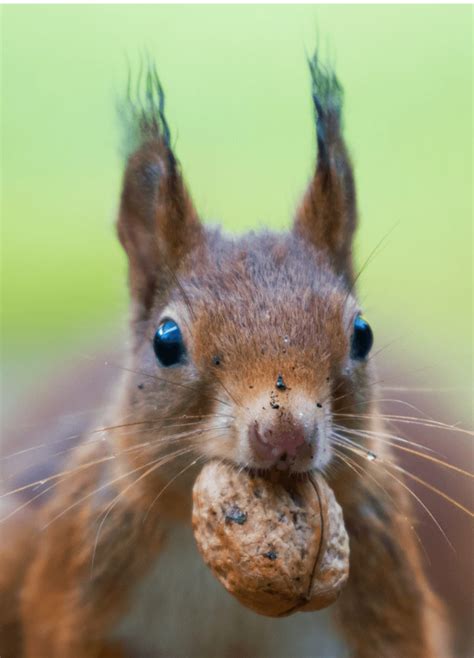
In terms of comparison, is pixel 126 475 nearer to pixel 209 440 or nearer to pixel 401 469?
pixel 209 440

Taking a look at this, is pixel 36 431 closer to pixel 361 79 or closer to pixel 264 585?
pixel 264 585

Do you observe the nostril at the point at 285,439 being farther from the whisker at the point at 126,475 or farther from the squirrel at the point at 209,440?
the whisker at the point at 126,475

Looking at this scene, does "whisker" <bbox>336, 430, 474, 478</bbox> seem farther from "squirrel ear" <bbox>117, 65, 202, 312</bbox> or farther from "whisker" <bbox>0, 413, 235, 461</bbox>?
"squirrel ear" <bbox>117, 65, 202, 312</bbox>

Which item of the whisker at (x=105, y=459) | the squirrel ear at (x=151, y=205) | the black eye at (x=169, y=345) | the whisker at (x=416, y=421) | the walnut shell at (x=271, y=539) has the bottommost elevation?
the walnut shell at (x=271, y=539)

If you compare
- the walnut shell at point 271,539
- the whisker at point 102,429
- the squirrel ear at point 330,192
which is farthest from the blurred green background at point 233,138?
the walnut shell at point 271,539

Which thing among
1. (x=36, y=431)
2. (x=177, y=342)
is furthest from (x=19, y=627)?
(x=177, y=342)

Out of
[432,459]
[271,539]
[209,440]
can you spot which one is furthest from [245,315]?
[432,459]

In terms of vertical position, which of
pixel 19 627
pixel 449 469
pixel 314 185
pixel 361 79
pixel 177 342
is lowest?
pixel 19 627
